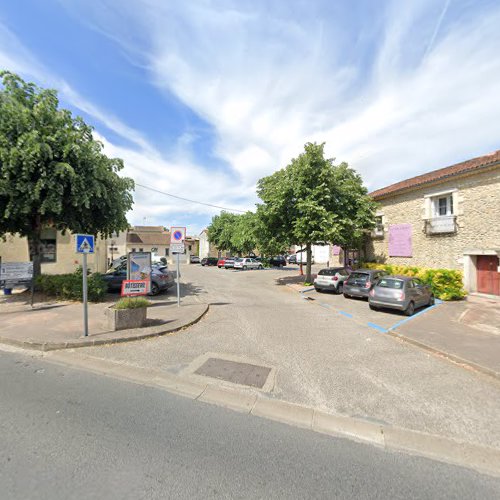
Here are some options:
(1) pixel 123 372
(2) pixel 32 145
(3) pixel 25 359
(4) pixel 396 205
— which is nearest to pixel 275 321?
(1) pixel 123 372

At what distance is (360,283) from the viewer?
12.3 metres

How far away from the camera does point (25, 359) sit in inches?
202

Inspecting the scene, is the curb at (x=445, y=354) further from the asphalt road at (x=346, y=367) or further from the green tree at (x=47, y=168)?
the green tree at (x=47, y=168)

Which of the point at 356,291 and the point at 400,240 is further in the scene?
the point at 400,240

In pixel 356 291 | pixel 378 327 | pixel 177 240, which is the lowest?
pixel 378 327

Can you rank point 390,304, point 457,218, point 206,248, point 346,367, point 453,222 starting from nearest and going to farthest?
point 346,367
point 390,304
point 457,218
point 453,222
point 206,248

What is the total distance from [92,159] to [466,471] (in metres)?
12.1

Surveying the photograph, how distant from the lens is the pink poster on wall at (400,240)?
52.3ft

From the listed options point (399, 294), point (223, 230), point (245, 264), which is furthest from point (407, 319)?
point (223, 230)

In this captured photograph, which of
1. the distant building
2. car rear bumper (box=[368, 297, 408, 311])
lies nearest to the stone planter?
car rear bumper (box=[368, 297, 408, 311])

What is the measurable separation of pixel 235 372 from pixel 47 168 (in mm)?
9473

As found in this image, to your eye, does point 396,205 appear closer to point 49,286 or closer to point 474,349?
point 474,349

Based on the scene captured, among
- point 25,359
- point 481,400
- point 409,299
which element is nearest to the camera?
point 481,400

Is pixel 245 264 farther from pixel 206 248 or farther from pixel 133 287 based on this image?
pixel 206 248
